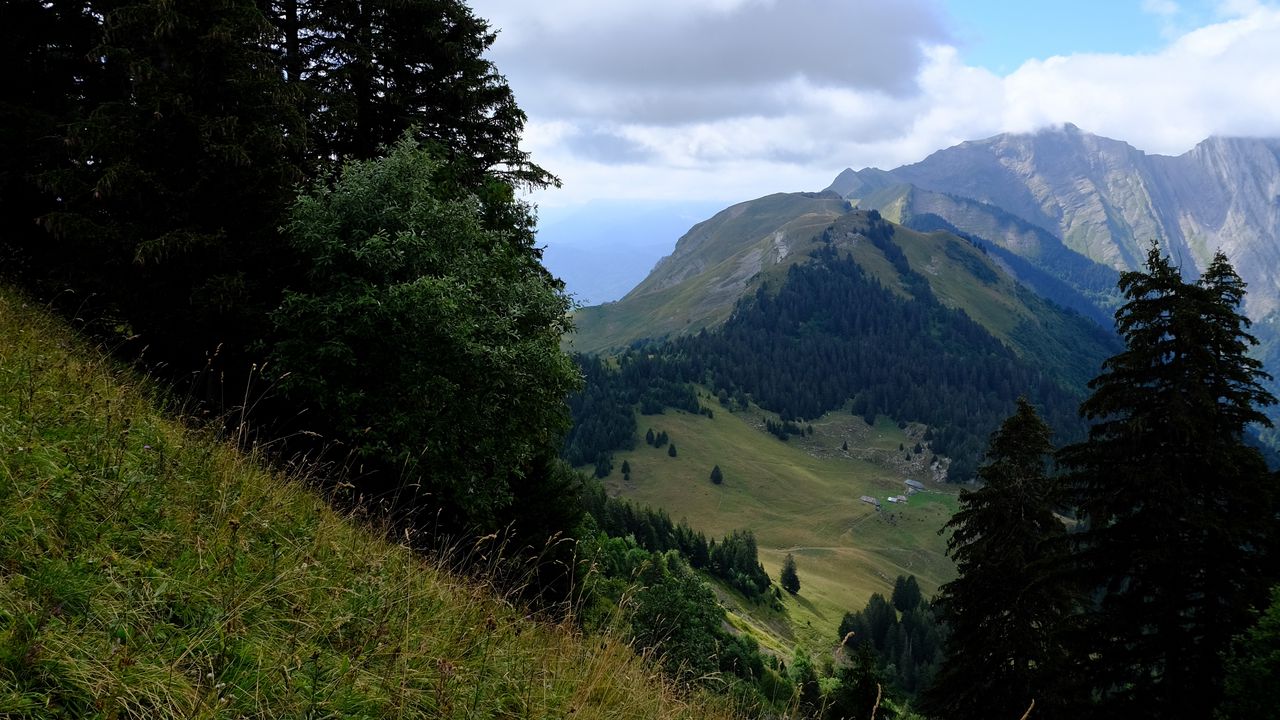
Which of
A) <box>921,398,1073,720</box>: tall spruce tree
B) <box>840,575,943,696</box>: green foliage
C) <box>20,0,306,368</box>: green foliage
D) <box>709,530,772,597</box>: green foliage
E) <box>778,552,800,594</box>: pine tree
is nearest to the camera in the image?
<box>20,0,306,368</box>: green foliage

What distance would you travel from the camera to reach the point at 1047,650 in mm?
20703

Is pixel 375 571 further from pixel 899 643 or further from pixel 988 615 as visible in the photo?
pixel 899 643

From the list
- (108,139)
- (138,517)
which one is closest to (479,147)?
(108,139)

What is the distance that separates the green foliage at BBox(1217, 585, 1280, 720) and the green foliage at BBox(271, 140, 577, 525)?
18.0 m

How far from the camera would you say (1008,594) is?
857 inches

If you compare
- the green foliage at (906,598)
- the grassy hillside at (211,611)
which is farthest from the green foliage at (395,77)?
the green foliage at (906,598)

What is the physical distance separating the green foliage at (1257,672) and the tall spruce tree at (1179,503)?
1262 millimetres

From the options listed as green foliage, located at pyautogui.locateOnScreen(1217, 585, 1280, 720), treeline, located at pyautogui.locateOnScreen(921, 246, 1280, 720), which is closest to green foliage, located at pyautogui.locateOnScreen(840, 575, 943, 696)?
→ treeline, located at pyautogui.locateOnScreen(921, 246, 1280, 720)

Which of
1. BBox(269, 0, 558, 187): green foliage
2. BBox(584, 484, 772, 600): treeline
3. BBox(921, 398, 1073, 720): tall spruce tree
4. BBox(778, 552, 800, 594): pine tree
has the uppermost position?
BBox(269, 0, 558, 187): green foliage

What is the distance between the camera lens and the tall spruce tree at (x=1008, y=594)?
20844 millimetres

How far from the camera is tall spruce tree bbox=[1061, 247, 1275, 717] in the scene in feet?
58.5

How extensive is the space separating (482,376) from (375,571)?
10120 millimetres

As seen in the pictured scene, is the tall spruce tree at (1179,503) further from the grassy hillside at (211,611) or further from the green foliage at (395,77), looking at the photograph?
the green foliage at (395,77)

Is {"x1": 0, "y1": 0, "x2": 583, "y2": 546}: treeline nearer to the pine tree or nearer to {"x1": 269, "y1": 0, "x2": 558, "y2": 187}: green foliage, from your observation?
{"x1": 269, "y1": 0, "x2": 558, "y2": 187}: green foliage
